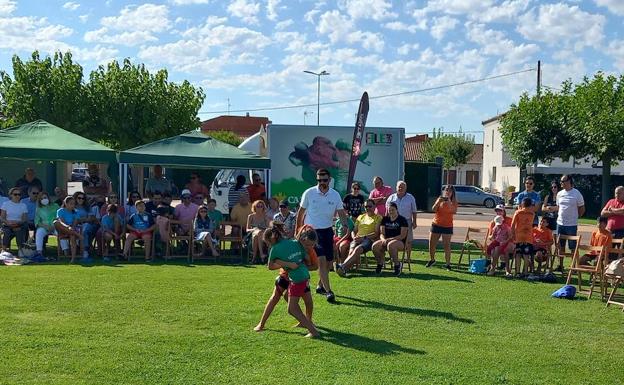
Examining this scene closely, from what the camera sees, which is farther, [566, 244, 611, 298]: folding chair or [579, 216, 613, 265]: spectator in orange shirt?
[579, 216, 613, 265]: spectator in orange shirt

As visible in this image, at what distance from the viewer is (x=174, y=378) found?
17.7ft

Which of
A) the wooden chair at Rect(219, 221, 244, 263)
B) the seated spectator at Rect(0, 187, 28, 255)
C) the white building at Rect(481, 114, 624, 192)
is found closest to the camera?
the seated spectator at Rect(0, 187, 28, 255)

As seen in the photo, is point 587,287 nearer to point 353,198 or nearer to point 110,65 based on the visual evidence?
point 353,198

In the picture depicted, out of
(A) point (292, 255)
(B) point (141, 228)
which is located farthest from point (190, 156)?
(A) point (292, 255)

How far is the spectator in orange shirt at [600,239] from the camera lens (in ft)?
33.1

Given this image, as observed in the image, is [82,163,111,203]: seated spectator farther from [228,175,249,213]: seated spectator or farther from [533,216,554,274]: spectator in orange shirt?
Answer: [533,216,554,274]: spectator in orange shirt

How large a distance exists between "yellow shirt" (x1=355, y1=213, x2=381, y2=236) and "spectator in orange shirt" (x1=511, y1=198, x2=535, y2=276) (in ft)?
7.67

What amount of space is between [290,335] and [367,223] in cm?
498

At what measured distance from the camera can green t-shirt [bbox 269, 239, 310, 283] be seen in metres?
6.87

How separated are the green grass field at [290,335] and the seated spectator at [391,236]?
3.26 feet

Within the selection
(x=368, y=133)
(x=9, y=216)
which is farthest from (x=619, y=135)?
(x=9, y=216)

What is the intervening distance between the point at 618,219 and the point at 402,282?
3.78m

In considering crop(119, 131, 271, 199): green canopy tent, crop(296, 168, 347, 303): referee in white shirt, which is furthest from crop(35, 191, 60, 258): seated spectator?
crop(296, 168, 347, 303): referee in white shirt

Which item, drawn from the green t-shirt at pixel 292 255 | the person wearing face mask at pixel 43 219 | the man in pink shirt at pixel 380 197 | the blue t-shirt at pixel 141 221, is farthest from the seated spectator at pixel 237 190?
the green t-shirt at pixel 292 255
